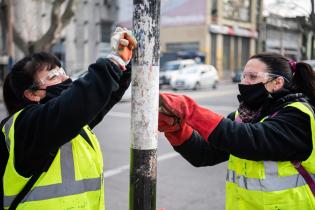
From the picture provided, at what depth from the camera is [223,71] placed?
42.0 metres

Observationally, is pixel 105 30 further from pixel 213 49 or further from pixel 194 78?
pixel 194 78

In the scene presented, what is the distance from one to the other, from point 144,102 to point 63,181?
0.50 m

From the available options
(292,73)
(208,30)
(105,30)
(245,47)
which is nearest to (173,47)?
(208,30)

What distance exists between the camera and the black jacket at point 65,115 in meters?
1.74

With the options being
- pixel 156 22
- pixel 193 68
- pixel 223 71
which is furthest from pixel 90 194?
pixel 223 71

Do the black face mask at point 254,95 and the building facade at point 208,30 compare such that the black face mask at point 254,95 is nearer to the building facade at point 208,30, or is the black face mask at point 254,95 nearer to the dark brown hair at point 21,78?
the dark brown hair at point 21,78

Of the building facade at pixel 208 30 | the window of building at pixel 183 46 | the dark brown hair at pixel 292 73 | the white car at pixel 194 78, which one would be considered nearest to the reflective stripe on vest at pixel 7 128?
the dark brown hair at pixel 292 73

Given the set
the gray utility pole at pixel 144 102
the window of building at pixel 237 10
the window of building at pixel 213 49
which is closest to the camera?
the gray utility pole at pixel 144 102

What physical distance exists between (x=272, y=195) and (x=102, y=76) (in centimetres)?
99

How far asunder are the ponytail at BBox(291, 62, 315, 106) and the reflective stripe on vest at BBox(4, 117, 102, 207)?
117 centimetres

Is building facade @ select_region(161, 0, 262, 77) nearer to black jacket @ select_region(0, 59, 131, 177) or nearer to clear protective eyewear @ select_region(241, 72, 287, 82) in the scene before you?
clear protective eyewear @ select_region(241, 72, 287, 82)

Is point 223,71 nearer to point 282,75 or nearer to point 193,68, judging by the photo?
point 193,68

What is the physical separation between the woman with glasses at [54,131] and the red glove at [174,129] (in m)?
0.29

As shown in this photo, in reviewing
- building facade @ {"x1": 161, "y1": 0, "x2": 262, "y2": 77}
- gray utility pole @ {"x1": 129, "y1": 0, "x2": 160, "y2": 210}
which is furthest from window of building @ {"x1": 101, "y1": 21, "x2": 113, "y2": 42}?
gray utility pole @ {"x1": 129, "y1": 0, "x2": 160, "y2": 210}
